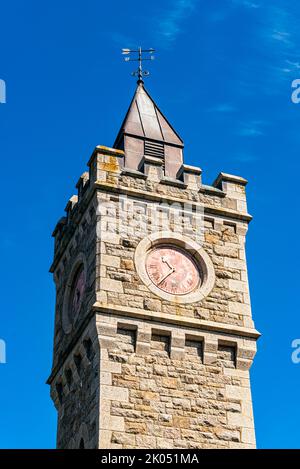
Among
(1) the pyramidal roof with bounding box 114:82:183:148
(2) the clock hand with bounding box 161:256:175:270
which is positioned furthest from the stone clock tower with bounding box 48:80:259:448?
(1) the pyramidal roof with bounding box 114:82:183:148

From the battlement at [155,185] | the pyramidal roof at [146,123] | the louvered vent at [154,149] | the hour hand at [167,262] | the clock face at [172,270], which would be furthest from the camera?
the pyramidal roof at [146,123]

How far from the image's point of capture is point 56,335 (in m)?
23.4

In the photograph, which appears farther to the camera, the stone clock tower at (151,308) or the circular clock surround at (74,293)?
the circular clock surround at (74,293)

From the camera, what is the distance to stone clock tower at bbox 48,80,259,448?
19.8 m

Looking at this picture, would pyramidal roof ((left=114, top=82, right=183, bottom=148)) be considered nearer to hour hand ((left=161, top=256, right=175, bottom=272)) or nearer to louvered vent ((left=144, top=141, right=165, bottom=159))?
louvered vent ((left=144, top=141, right=165, bottom=159))

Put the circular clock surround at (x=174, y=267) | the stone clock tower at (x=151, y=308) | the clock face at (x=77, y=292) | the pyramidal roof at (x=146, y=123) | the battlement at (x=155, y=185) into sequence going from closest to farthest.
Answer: the stone clock tower at (x=151, y=308) → the circular clock surround at (x=174, y=267) → the clock face at (x=77, y=292) → the battlement at (x=155, y=185) → the pyramidal roof at (x=146, y=123)

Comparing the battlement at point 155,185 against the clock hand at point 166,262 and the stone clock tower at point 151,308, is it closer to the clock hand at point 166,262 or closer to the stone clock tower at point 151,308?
the stone clock tower at point 151,308

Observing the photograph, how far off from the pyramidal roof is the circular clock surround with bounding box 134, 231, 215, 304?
3.28m

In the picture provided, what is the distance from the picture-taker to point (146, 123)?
81.5 ft

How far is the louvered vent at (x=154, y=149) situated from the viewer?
79.0 feet

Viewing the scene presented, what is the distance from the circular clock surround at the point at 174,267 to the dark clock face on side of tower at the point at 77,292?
147cm

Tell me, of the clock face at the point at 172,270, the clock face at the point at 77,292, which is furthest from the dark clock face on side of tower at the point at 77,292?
the clock face at the point at 172,270
